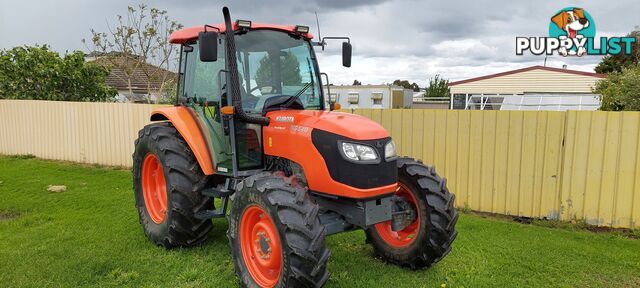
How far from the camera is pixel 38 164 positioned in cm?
1021

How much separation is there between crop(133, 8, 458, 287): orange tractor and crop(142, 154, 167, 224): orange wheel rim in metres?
0.02

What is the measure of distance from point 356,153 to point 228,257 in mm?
1948

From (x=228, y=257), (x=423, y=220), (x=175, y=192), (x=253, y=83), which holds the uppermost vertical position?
(x=253, y=83)

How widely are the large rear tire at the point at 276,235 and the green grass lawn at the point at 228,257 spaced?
38 centimetres

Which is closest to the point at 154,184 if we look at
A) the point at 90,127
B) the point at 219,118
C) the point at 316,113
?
the point at 219,118

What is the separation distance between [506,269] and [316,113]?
2.41 metres

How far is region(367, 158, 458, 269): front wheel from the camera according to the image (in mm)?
3842

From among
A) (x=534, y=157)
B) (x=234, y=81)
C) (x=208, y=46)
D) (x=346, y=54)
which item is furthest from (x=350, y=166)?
(x=534, y=157)

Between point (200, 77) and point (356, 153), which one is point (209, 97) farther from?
point (356, 153)

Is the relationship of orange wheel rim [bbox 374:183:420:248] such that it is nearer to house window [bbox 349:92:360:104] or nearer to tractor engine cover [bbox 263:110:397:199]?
tractor engine cover [bbox 263:110:397:199]

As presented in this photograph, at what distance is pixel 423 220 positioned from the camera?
12.9ft

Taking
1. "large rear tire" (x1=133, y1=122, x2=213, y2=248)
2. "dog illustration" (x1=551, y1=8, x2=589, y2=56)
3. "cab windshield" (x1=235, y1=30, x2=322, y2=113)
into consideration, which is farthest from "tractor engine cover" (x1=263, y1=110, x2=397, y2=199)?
"dog illustration" (x1=551, y1=8, x2=589, y2=56)

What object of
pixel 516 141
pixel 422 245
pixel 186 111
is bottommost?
pixel 422 245

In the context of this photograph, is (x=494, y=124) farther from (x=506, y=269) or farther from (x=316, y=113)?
(x=316, y=113)
